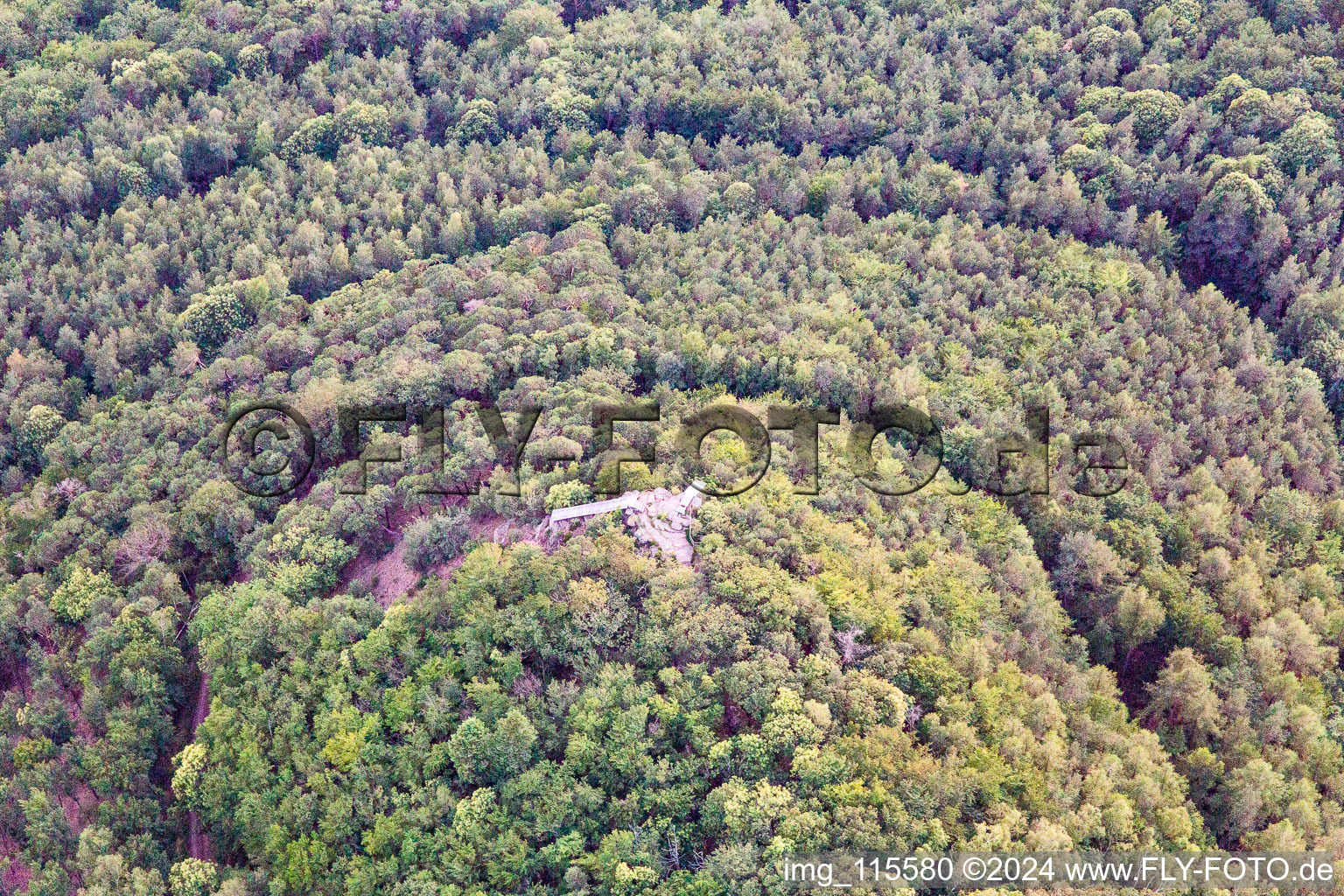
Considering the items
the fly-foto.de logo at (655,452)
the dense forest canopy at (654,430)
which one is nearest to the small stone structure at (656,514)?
the dense forest canopy at (654,430)

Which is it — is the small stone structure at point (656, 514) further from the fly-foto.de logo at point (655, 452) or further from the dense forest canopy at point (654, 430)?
the fly-foto.de logo at point (655, 452)

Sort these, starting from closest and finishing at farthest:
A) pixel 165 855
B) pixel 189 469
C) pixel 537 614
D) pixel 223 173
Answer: pixel 537 614 < pixel 165 855 < pixel 189 469 < pixel 223 173

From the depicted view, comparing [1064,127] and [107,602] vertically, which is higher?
[1064,127]

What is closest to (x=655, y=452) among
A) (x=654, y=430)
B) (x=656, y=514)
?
(x=654, y=430)

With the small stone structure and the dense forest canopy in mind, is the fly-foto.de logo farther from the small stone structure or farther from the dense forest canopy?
the small stone structure

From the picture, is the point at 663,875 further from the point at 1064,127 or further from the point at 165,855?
the point at 1064,127

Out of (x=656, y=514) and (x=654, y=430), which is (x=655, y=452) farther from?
(x=656, y=514)

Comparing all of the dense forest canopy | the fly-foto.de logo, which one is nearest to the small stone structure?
the dense forest canopy

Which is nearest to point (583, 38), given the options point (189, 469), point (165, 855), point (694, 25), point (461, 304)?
point (694, 25)
